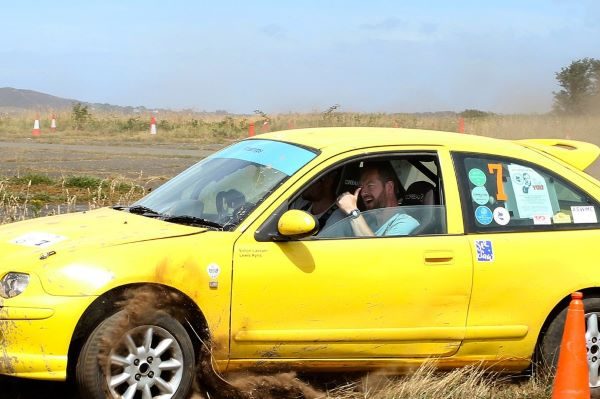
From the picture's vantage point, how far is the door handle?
18.1ft

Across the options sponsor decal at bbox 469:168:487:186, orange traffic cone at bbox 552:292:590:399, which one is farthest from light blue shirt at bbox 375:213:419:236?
orange traffic cone at bbox 552:292:590:399

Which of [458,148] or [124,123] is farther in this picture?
[124,123]

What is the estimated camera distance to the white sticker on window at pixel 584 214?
600cm

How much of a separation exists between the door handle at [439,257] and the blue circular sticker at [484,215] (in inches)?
13.6

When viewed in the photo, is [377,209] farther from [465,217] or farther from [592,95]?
[592,95]

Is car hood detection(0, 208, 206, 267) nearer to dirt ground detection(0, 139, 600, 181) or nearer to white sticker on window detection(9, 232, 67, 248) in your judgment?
white sticker on window detection(9, 232, 67, 248)

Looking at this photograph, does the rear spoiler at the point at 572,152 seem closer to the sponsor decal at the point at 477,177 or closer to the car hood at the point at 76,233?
the sponsor decal at the point at 477,177

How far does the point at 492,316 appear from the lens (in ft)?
18.6

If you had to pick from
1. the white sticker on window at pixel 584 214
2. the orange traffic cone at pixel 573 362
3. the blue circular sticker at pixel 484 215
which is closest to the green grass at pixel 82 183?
the blue circular sticker at pixel 484 215

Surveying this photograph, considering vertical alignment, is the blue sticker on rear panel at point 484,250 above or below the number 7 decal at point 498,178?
below

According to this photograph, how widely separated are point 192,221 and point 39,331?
1180mm

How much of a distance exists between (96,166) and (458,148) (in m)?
17.3

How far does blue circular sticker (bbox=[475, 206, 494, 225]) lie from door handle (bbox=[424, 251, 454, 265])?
1.13ft

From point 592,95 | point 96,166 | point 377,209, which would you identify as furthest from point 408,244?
point 592,95
